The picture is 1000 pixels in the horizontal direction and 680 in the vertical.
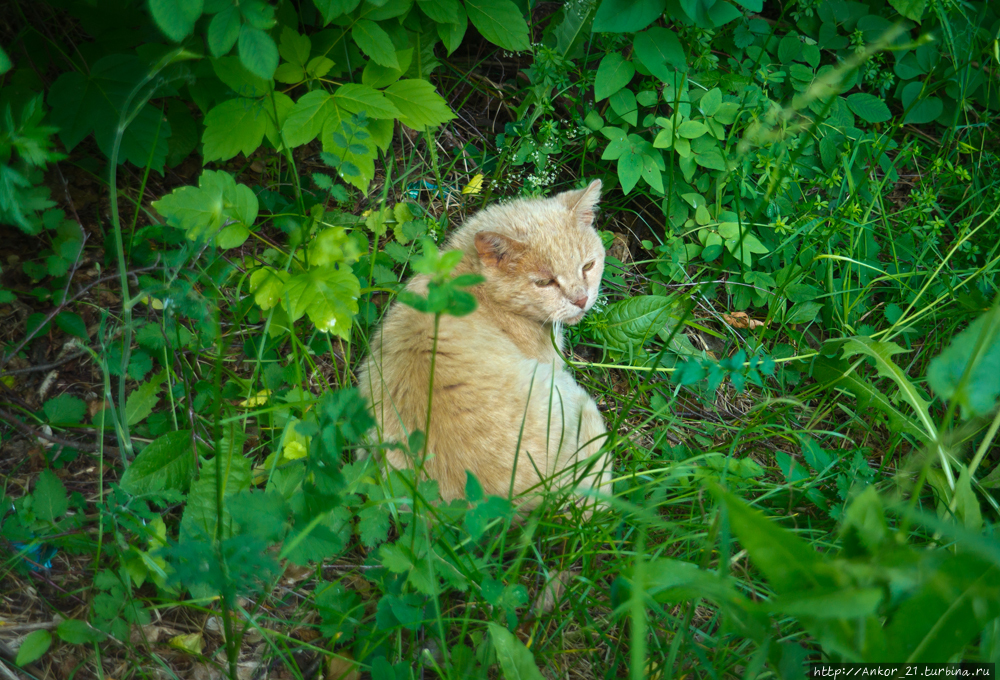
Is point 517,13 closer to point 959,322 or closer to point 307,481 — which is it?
point 307,481

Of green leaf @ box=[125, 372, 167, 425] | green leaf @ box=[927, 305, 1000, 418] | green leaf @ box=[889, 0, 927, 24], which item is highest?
green leaf @ box=[889, 0, 927, 24]

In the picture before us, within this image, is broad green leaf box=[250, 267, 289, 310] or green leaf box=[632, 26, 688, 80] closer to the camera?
broad green leaf box=[250, 267, 289, 310]

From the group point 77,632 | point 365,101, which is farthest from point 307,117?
point 77,632

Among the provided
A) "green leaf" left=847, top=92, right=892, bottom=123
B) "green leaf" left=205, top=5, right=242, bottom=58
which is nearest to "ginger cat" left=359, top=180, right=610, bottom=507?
"green leaf" left=205, top=5, right=242, bottom=58

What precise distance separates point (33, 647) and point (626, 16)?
3.04 meters

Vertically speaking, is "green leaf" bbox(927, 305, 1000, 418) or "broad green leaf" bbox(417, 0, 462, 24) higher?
"broad green leaf" bbox(417, 0, 462, 24)

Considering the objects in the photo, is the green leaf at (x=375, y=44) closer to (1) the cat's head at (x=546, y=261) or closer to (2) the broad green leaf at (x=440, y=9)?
(2) the broad green leaf at (x=440, y=9)

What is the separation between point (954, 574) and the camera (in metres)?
1.10

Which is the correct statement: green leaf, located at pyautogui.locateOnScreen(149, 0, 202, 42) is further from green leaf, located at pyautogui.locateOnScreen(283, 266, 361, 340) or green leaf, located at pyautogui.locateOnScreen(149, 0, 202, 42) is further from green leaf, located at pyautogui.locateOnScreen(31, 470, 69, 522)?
green leaf, located at pyautogui.locateOnScreen(31, 470, 69, 522)

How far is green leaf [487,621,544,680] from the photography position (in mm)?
1481

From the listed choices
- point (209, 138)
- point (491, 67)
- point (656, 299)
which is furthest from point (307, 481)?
point (491, 67)

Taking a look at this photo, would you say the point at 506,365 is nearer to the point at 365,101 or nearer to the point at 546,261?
the point at 546,261

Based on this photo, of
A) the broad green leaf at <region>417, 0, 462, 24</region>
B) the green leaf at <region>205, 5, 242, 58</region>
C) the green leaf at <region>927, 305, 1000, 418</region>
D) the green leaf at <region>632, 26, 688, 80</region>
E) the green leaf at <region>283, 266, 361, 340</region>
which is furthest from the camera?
the green leaf at <region>632, 26, 688, 80</region>

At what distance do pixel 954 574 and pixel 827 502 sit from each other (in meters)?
1.10
